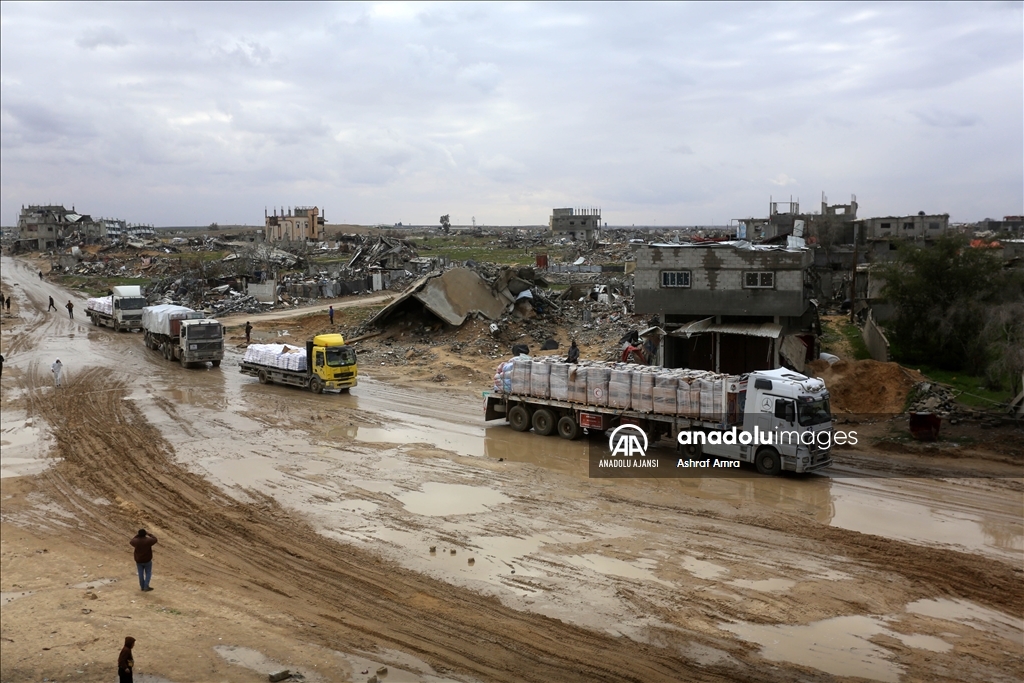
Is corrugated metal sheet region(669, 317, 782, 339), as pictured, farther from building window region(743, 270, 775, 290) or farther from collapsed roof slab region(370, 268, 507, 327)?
collapsed roof slab region(370, 268, 507, 327)

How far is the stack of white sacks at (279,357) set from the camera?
29750 mm

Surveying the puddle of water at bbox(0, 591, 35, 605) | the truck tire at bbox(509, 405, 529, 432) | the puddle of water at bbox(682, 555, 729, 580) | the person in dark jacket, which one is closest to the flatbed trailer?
the truck tire at bbox(509, 405, 529, 432)

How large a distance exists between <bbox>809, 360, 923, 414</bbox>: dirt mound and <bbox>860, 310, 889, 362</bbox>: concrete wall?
14.5 ft

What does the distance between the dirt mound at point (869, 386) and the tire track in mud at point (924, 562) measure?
1072cm

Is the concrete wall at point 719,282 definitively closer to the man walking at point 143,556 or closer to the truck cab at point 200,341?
the truck cab at point 200,341

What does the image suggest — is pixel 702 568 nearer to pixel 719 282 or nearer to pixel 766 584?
pixel 766 584

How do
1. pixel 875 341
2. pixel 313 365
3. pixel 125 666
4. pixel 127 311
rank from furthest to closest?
pixel 127 311
pixel 875 341
pixel 313 365
pixel 125 666

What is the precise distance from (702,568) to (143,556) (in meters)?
9.41

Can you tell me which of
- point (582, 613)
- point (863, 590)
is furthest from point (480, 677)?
point (863, 590)

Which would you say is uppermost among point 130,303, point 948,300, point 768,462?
point 948,300

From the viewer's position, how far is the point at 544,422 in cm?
2222

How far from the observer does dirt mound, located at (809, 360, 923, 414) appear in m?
24.8

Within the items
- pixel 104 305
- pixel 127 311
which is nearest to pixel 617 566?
pixel 127 311

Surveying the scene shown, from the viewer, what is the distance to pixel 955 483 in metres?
17.8
